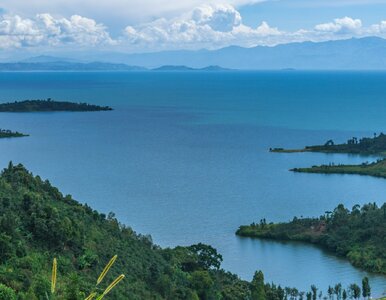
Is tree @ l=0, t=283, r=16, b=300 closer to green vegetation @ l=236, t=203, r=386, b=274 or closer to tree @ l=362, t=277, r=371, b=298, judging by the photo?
tree @ l=362, t=277, r=371, b=298

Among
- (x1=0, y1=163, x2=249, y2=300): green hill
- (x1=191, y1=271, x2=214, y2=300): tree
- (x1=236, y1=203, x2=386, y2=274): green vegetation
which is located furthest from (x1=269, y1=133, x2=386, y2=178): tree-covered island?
(x1=191, y1=271, x2=214, y2=300): tree

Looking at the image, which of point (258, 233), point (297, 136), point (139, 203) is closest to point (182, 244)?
point (258, 233)

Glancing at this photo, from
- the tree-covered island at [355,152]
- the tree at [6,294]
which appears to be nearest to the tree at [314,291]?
the tree at [6,294]

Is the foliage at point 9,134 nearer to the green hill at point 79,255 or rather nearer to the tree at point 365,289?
the green hill at point 79,255

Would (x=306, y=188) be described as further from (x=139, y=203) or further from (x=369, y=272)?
(x=369, y=272)

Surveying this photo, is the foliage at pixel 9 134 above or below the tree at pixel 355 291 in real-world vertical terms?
above

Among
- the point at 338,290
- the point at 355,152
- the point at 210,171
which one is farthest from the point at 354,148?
the point at 338,290
